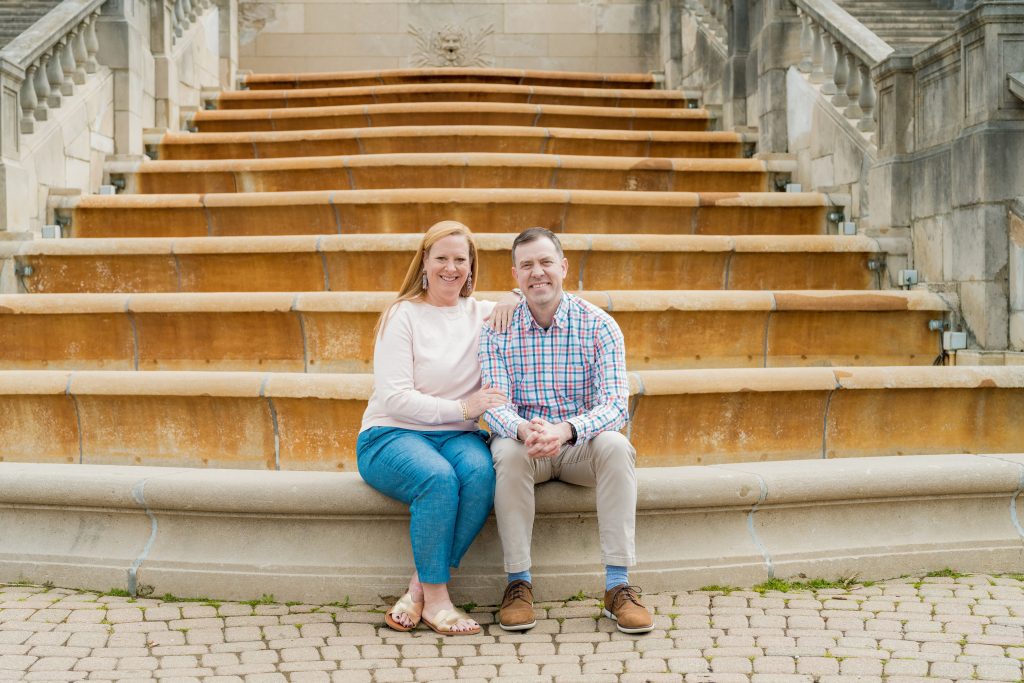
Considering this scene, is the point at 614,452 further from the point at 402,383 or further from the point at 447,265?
the point at 447,265

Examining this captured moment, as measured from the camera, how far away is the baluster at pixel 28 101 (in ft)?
22.0

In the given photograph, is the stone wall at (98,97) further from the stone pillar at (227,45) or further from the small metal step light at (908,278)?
the small metal step light at (908,278)

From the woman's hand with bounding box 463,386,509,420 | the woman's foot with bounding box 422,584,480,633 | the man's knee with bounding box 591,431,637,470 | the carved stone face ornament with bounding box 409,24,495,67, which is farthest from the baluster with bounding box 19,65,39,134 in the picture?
the carved stone face ornament with bounding box 409,24,495,67

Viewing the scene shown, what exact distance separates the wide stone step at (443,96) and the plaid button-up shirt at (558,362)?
668 centimetres

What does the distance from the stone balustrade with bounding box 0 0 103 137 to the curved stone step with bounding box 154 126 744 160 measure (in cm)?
95

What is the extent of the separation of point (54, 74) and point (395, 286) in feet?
10.8

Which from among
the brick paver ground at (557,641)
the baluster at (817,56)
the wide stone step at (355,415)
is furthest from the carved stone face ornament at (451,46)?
the brick paver ground at (557,641)

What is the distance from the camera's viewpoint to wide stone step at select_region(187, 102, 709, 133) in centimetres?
→ 902

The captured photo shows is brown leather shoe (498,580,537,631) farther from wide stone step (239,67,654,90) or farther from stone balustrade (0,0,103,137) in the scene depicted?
wide stone step (239,67,654,90)

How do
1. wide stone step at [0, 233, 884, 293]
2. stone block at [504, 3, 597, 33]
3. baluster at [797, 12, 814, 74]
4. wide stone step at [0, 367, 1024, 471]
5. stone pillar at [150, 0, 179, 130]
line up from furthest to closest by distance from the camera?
1. stone block at [504, 3, 597, 33]
2. stone pillar at [150, 0, 179, 130]
3. baluster at [797, 12, 814, 74]
4. wide stone step at [0, 233, 884, 293]
5. wide stone step at [0, 367, 1024, 471]

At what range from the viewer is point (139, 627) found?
3242 mm

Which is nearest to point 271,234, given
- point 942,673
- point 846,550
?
point 846,550

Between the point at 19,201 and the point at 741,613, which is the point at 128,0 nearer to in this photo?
the point at 19,201

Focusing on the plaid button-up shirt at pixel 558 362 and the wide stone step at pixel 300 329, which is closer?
the plaid button-up shirt at pixel 558 362
